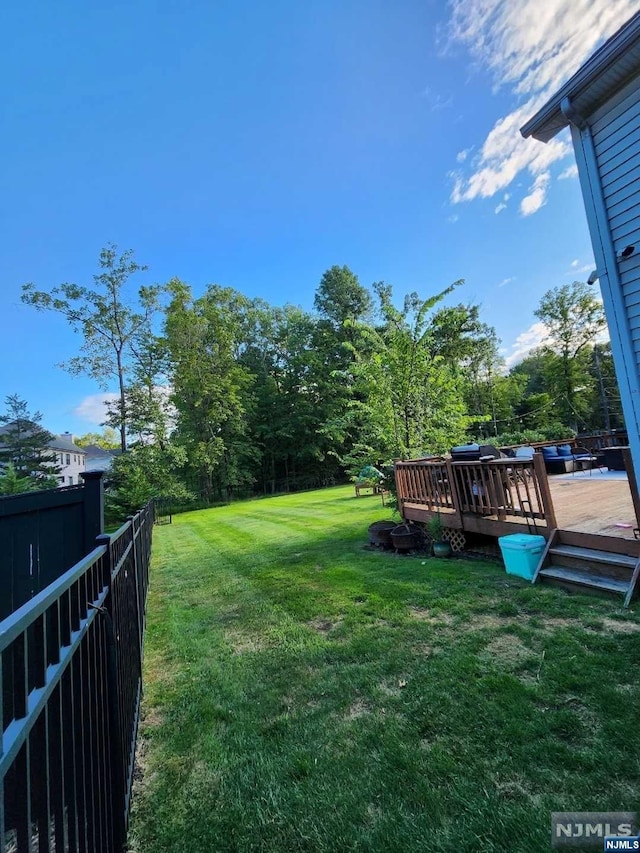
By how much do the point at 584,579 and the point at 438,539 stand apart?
2316 mm

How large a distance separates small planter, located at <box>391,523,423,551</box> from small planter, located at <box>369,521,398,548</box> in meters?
0.14

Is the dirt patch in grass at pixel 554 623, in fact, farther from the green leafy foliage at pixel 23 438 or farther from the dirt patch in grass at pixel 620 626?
the green leafy foliage at pixel 23 438

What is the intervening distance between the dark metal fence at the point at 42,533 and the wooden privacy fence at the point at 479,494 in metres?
4.81

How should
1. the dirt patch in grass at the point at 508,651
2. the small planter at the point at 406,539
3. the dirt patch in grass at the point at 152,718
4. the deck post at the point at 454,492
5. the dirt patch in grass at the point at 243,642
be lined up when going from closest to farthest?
the dirt patch in grass at the point at 152,718, the dirt patch in grass at the point at 508,651, the dirt patch in grass at the point at 243,642, the deck post at the point at 454,492, the small planter at the point at 406,539

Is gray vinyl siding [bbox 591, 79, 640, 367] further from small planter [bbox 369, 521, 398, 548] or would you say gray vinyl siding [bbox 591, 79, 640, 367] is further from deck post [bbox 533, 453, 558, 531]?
small planter [bbox 369, 521, 398, 548]

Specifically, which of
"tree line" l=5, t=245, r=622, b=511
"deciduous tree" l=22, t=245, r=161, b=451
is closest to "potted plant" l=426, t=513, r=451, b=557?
"tree line" l=5, t=245, r=622, b=511

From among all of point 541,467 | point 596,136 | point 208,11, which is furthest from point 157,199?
point 541,467

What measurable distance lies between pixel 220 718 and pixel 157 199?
15757 millimetres

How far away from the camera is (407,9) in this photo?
773cm

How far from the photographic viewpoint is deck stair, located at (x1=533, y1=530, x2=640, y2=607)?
142 inches

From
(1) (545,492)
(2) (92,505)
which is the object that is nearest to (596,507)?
(1) (545,492)

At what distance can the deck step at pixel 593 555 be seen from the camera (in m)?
3.67

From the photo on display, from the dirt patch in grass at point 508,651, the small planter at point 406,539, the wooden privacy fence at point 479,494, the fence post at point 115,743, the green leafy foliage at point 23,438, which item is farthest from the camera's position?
the green leafy foliage at point 23,438

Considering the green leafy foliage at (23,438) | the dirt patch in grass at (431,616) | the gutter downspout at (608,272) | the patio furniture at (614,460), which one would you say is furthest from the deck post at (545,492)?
the green leafy foliage at (23,438)
